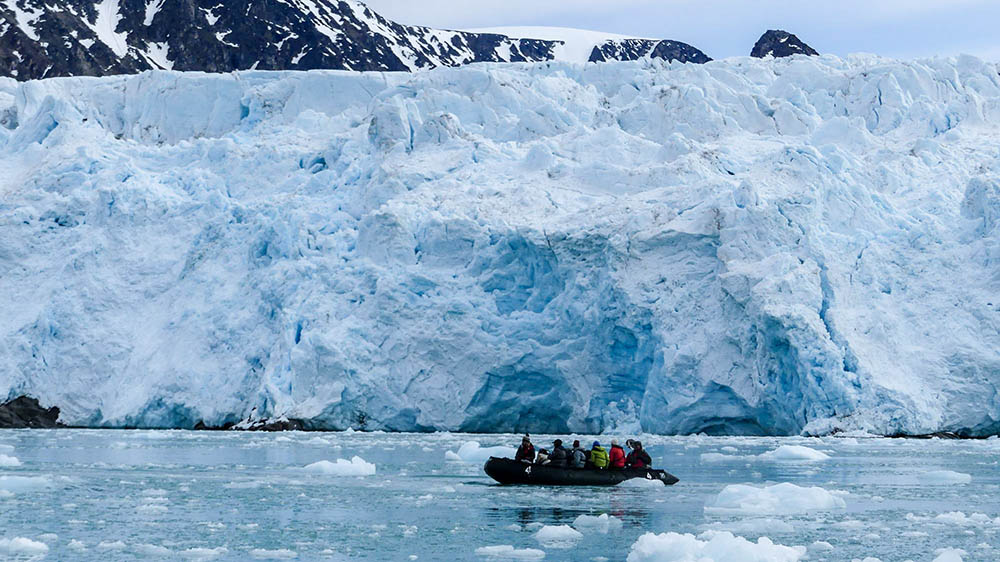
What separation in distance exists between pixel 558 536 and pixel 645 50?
212 feet

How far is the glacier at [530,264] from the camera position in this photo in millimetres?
27172

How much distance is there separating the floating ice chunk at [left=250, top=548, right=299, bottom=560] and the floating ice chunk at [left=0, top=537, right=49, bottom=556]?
1.72 m

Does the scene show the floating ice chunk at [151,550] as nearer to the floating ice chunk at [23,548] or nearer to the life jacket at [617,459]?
the floating ice chunk at [23,548]

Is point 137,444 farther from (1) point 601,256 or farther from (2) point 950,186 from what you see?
(2) point 950,186

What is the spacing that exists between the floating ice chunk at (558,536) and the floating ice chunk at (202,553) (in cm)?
283

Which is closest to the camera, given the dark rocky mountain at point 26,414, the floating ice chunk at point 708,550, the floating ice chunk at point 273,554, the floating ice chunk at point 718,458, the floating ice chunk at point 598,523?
the floating ice chunk at point 708,550

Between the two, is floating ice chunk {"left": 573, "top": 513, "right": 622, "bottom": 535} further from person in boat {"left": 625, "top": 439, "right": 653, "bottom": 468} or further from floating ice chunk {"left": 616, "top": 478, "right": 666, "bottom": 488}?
person in boat {"left": 625, "top": 439, "right": 653, "bottom": 468}

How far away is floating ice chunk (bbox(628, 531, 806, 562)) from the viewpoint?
32.9 feet

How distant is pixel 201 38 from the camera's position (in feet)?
199

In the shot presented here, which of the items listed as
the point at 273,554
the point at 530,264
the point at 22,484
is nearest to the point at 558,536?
the point at 273,554

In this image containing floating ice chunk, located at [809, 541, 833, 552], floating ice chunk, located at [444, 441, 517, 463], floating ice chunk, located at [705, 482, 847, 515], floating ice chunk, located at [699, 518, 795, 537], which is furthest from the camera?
floating ice chunk, located at [444, 441, 517, 463]

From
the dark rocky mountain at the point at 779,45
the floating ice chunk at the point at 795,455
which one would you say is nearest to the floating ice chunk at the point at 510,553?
the floating ice chunk at the point at 795,455

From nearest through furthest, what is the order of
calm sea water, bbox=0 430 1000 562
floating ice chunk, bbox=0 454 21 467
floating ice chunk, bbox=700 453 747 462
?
1. calm sea water, bbox=0 430 1000 562
2. floating ice chunk, bbox=0 454 21 467
3. floating ice chunk, bbox=700 453 747 462

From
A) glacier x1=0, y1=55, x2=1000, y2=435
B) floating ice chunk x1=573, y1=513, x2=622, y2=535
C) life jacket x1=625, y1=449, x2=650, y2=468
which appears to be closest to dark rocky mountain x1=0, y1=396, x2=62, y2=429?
glacier x1=0, y1=55, x2=1000, y2=435
